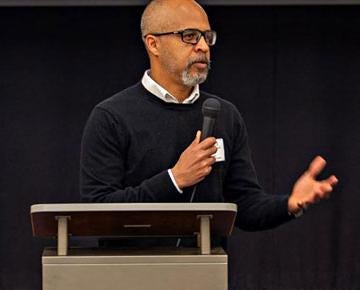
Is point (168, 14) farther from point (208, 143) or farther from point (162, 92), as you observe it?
point (208, 143)

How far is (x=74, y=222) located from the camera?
6.90 ft

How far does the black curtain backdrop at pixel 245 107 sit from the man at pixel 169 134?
2.45 m

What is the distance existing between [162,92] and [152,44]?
0.15 m

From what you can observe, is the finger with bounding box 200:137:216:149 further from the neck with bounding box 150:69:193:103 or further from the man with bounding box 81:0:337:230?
the neck with bounding box 150:69:193:103

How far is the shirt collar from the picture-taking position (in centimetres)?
282

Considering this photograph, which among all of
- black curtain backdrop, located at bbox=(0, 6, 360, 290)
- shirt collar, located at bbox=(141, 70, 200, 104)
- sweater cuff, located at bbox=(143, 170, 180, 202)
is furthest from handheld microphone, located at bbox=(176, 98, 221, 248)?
black curtain backdrop, located at bbox=(0, 6, 360, 290)

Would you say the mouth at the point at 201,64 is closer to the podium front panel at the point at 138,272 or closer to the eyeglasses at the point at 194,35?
the eyeglasses at the point at 194,35

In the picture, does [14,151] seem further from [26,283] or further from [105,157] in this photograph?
[105,157]

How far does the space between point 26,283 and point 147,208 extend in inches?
136

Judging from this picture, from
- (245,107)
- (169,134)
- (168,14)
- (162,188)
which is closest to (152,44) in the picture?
(168,14)

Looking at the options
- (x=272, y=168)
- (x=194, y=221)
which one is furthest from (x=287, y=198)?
(x=272, y=168)

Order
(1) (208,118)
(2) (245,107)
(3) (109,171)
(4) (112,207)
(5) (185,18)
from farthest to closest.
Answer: (2) (245,107) < (5) (185,18) < (3) (109,171) < (1) (208,118) < (4) (112,207)

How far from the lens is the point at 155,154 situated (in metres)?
2.72

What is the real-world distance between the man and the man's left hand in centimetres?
9
